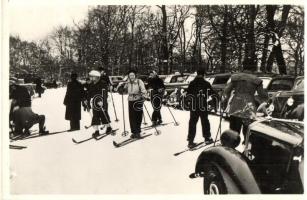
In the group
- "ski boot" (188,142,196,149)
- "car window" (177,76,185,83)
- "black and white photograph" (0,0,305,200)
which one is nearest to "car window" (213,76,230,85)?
"black and white photograph" (0,0,305,200)

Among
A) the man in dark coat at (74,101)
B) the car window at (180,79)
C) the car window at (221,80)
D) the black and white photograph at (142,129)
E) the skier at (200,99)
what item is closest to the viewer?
the black and white photograph at (142,129)

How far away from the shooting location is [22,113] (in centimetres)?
618

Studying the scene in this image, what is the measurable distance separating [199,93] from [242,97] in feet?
2.56

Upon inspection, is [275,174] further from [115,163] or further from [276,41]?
[276,41]

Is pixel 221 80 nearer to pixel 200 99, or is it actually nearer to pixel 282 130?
pixel 200 99

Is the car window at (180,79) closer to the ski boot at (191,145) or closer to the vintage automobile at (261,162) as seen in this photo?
the ski boot at (191,145)

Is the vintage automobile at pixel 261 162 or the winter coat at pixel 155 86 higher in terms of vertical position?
the winter coat at pixel 155 86

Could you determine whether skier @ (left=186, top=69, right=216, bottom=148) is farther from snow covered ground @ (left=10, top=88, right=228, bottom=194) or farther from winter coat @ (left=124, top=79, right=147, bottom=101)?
winter coat @ (left=124, top=79, right=147, bottom=101)

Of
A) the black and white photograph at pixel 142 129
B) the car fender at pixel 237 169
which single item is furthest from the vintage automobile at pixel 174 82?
the car fender at pixel 237 169

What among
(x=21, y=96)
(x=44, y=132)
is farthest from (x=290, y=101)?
(x=21, y=96)

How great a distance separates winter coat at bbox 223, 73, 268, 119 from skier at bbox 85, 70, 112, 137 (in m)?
2.27

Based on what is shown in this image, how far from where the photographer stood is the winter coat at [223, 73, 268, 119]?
5309 mm

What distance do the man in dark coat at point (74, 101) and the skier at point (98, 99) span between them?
0.65 ft

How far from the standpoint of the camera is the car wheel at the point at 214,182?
3.58m
